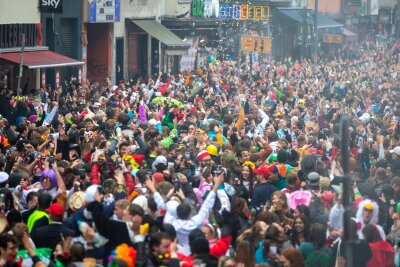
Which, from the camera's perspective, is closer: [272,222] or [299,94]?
[272,222]

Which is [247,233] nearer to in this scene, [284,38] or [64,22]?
[64,22]

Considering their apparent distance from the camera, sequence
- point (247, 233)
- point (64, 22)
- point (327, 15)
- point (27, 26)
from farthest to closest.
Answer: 1. point (327, 15)
2. point (64, 22)
3. point (27, 26)
4. point (247, 233)

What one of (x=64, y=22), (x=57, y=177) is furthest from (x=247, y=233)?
(x=64, y=22)

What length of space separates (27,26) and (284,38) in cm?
3878

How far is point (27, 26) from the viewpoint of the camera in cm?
3616

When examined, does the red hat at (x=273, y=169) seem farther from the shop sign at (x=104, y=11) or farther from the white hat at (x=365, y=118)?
the shop sign at (x=104, y=11)

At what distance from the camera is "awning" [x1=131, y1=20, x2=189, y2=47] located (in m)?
47.4

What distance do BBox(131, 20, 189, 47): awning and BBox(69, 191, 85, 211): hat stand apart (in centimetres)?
→ 3444

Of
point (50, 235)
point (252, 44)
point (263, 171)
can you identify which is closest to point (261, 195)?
point (263, 171)

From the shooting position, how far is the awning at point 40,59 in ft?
107

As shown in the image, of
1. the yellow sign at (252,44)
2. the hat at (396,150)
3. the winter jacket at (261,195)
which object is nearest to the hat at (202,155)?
the winter jacket at (261,195)

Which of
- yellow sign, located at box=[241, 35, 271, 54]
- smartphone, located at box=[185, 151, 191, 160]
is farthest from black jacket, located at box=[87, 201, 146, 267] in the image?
yellow sign, located at box=[241, 35, 271, 54]

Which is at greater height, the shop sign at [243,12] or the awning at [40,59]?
the shop sign at [243,12]

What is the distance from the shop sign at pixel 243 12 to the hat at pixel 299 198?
43.0 m
